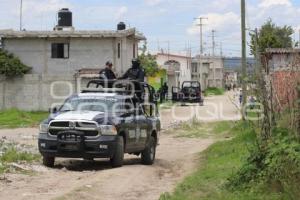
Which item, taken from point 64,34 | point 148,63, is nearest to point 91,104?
point 64,34

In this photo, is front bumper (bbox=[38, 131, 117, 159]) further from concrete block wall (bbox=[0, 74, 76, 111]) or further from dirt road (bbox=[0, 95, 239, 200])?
concrete block wall (bbox=[0, 74, 76, 111])

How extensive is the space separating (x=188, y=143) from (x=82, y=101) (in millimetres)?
8753

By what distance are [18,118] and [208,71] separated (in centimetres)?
8295

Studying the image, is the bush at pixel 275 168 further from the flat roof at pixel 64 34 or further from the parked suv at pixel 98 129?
the flat roof at pixel 64 34

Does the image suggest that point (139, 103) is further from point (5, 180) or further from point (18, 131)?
point (18, 131)

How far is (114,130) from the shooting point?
15.7 metres

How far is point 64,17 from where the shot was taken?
157ft

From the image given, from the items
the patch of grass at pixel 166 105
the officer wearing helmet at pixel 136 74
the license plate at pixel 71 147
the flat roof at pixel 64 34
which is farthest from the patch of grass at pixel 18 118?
the license plate at pixel 71 147

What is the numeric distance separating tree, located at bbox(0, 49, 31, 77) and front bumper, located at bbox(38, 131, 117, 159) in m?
26.0

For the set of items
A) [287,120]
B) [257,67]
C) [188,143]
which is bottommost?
[188,143]

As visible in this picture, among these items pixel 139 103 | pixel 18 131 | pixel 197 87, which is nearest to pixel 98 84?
pixel 139 103

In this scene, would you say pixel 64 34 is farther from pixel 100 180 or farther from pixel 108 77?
pixel 100 180

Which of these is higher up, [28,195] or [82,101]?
[82,101]

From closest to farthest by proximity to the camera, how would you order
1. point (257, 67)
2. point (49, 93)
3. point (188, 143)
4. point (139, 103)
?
point (257, 67) → point (139, 103) → point (188, 143) → point (49, 93)
